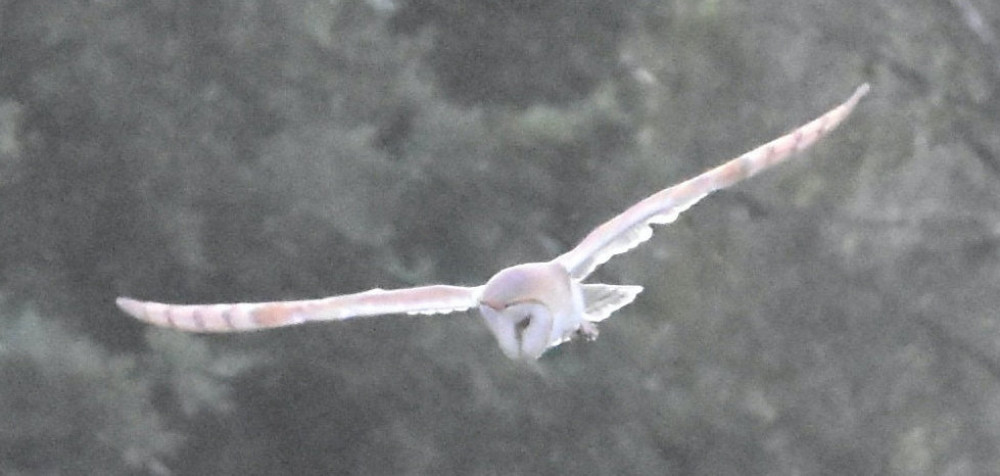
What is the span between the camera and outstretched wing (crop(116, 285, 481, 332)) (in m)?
3.98

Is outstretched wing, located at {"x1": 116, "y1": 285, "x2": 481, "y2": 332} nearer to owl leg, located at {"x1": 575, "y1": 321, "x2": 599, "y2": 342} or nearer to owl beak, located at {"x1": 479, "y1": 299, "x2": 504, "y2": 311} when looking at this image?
owl beak, located at {"x1": 479, "y1": 299, "x2": 504, "y2": 311}

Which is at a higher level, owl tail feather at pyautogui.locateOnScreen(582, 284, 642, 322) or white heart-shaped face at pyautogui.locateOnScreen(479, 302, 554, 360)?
owl tail feather at pyautogui.locateOnScreen(582, 284, 642, 322)

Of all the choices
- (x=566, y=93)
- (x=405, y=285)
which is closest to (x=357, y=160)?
(x=405, y=285)

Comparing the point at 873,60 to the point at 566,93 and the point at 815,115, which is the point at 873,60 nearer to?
the point at 815,115

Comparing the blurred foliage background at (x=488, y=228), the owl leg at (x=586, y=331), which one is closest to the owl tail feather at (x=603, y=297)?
the owl leg at (x=586, y=331)

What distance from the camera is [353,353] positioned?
24.5 ft

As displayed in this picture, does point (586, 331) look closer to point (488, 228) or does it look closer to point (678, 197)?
point (678, 197)

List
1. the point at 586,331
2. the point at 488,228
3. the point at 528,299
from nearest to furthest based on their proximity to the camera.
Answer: the point at 528,299
the point at 586,331
the point at 488,228

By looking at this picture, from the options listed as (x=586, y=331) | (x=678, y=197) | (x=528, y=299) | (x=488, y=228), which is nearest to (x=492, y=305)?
(x=528, y=299)

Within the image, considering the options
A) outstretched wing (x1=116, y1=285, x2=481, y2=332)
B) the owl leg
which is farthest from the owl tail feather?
outstretched wing (x1=116, y1=285, x2=481, y2=332)

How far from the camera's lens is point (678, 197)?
4027mm

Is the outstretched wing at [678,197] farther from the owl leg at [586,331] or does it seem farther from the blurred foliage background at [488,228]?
the blurred foliage background at [488,228]

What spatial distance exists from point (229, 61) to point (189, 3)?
9.4 inches

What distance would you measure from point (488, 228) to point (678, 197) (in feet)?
11.5
